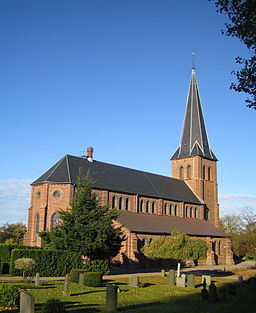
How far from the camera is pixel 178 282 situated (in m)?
25.6

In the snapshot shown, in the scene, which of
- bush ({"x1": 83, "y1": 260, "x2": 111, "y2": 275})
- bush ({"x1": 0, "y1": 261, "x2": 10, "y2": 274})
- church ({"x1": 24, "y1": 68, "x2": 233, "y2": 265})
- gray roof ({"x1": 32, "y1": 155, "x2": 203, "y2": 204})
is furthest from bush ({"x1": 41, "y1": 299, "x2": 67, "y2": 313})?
gray roof ({"x1": 32, "y1": 155, "x2": 203, "y2": 204})

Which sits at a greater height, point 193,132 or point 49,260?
point 193,132

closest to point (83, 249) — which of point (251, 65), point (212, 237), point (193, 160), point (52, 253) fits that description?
point (52, 253)

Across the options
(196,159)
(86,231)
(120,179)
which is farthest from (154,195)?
(86,231)

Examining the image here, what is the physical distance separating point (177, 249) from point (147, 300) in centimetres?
1500

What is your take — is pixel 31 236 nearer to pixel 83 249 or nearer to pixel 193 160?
pixel 83 249

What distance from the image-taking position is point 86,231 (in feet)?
99.5

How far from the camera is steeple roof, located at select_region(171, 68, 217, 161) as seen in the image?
6425 cm

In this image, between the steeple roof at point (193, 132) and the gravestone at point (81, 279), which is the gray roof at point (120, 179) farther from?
the gravestone at point (81, 279)

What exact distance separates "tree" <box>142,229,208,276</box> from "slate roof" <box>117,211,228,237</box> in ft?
30.0

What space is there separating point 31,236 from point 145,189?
1734 centimetres

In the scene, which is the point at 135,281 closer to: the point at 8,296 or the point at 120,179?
the point at 8,296

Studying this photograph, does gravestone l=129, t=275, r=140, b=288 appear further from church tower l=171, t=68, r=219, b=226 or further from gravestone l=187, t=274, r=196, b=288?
church tower l=171, t=68, r=219, b=226

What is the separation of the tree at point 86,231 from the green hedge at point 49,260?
94 centimetres
